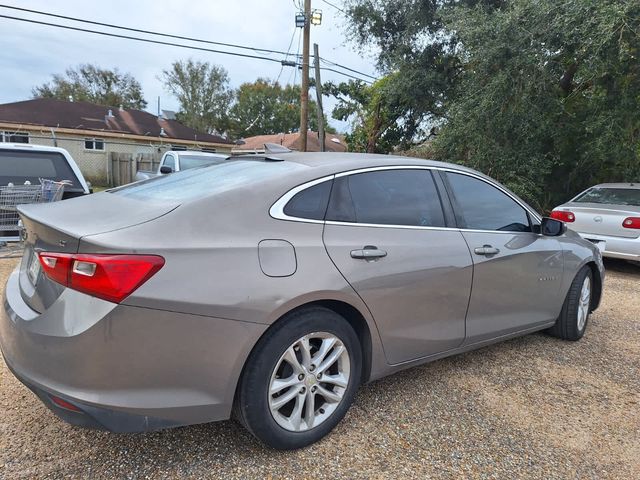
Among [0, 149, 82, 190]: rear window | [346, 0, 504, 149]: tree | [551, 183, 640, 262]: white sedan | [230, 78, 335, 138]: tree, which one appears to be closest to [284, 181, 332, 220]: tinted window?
[0, 149, 82, 190]: rear window

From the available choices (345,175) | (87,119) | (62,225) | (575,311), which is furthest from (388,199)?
(87,119)

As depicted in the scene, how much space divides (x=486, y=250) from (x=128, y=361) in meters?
2.37

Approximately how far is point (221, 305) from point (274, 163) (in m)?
1.14

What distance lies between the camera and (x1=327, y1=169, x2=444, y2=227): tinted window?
2.55 m

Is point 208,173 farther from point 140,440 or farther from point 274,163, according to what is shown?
point 140,440

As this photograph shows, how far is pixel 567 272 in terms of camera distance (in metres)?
3.90

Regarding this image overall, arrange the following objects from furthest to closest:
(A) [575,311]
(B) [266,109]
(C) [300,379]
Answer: (B) [266,109] → (A) [575,311] → (C) [300,379]

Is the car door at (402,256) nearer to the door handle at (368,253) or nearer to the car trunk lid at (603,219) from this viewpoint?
the door handle at (368,253)

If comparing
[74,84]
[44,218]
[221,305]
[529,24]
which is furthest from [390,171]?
[74,84]

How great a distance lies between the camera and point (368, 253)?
248cm

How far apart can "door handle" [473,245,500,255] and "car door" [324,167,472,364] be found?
0.12 m

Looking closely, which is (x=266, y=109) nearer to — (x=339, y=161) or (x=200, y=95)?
(x=200, y=95)

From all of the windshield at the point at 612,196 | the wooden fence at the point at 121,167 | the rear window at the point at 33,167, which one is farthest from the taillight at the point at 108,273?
the wooden fence at the point at 121,167

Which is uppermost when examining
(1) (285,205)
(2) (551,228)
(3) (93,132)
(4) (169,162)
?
(3) (93,132)
